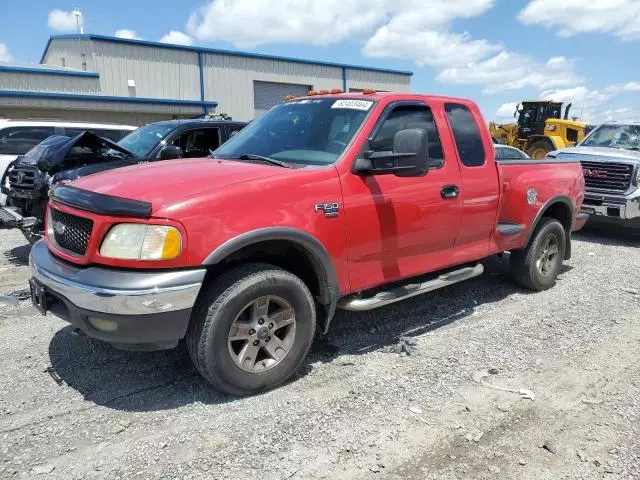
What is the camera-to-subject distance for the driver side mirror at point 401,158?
373 cm

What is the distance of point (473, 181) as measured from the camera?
4723 millimetres

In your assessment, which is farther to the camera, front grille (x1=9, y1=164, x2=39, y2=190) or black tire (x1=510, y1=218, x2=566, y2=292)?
front grille (x1=9, y1=164, x2=39, y2=190)

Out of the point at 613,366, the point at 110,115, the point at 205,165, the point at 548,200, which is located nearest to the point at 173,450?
the point at 205,165

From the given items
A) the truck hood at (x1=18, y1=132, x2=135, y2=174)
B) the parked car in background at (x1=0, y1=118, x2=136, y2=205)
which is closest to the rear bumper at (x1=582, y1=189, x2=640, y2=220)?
the truck hood at (x1=18, y1=132, x2=135, y2=174)

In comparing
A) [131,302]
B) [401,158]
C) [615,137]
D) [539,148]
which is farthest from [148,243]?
[539,148]

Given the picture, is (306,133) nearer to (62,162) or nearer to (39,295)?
(39,295)

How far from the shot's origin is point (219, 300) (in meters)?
3.17

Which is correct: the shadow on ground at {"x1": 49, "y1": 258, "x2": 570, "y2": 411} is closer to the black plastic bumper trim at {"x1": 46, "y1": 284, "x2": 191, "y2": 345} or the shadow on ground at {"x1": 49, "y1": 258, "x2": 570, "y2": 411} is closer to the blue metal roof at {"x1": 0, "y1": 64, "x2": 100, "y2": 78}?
the black plastic bumper trim at {"x1": 46, "y1": 284, "x2": 191, "y2": 345}

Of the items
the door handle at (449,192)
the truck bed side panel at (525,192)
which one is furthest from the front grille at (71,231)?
the truck bed side panel at (525,192)

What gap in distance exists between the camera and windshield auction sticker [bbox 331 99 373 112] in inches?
165

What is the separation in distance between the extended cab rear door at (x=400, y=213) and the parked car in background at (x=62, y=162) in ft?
9.53

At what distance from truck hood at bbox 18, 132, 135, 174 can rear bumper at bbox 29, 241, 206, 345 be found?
3997 millimetres

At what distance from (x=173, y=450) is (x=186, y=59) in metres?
24.8

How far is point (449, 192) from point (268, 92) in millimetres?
25222
